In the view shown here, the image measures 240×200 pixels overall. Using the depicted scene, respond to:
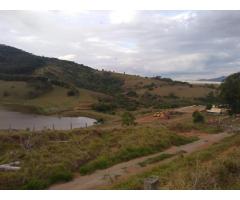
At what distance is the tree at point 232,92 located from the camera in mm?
31906

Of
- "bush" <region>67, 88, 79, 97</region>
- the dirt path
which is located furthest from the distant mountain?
the dirt path

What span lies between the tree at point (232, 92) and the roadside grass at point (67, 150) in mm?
10120

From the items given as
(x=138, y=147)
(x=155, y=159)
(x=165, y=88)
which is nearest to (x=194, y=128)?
(x=138, y=147)

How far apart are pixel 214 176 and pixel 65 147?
9.28m

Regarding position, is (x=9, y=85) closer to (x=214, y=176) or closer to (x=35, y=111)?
(x=35, y=111)

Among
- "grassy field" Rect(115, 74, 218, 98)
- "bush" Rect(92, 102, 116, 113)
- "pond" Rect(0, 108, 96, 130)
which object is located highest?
"grassy field" Rect(115, 74, 218, 98)

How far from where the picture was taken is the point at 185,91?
102875mm

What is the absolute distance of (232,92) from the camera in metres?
32.3

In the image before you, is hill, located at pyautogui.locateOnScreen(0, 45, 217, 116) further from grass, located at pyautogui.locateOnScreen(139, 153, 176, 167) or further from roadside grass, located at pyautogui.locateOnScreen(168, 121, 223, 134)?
grass, located at pyautogui.locateOnScreen(139, 153, 176, 167)

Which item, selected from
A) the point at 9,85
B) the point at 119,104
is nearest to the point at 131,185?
the point at 119,104

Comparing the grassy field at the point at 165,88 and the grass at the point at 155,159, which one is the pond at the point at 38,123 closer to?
the grass at the point at 155,159

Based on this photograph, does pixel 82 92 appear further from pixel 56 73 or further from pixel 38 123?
pixel 38 123

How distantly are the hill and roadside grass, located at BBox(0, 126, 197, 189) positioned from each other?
146 ft

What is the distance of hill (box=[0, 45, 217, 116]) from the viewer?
75375mm
